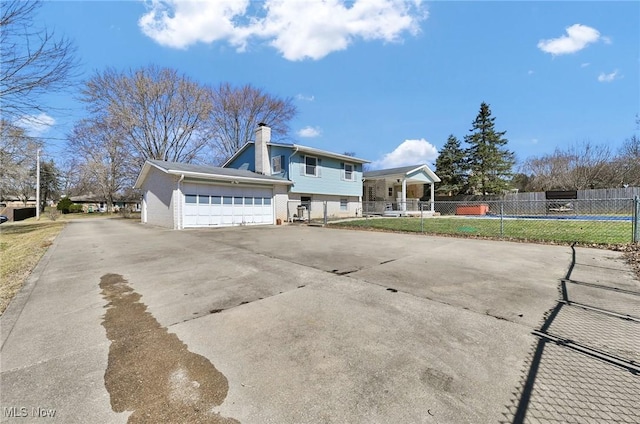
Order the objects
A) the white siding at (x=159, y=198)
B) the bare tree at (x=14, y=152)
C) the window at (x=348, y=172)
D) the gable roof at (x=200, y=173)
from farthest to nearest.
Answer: the window at (x=348, y=172) < the white siding at (x=159, y=198) < the gable roof at (x=200, y=173) < the bare tree at (x=14, y=152)

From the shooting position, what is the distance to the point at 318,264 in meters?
6.35

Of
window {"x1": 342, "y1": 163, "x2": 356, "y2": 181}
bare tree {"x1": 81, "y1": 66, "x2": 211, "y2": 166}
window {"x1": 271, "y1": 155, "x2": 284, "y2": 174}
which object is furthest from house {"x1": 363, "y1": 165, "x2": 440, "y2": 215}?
bare tree {"x1": 81, "y1": 66, "x2": 211, "y2": 166}

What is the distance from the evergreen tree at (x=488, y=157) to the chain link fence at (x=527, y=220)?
3339 millimetres

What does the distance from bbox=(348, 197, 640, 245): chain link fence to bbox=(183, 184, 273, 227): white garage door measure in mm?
5536

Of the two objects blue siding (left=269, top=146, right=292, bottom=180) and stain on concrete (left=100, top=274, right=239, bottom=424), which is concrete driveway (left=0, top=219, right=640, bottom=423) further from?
blue siding (left=269, top=146, right=292, bottom=180)

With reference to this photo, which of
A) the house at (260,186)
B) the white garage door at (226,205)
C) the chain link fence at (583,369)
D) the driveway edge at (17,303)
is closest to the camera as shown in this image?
the chain link fence at (583,369)

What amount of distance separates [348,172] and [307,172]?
4.33m

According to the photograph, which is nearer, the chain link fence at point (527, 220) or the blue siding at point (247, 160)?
the chain link fence at point (527, 220)

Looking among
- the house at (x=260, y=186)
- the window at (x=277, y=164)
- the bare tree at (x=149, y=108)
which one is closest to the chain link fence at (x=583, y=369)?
the house at (x=260, y=186)

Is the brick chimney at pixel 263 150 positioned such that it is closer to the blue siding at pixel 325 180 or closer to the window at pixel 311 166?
the blue siding at pixel 325 180

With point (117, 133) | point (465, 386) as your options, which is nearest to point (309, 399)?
point (465, 386)

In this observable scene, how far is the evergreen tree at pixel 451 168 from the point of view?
32094 mm

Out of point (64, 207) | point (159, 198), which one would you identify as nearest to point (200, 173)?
point (159, 198)

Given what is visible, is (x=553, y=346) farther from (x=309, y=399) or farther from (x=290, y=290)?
(x=290, y=290)
